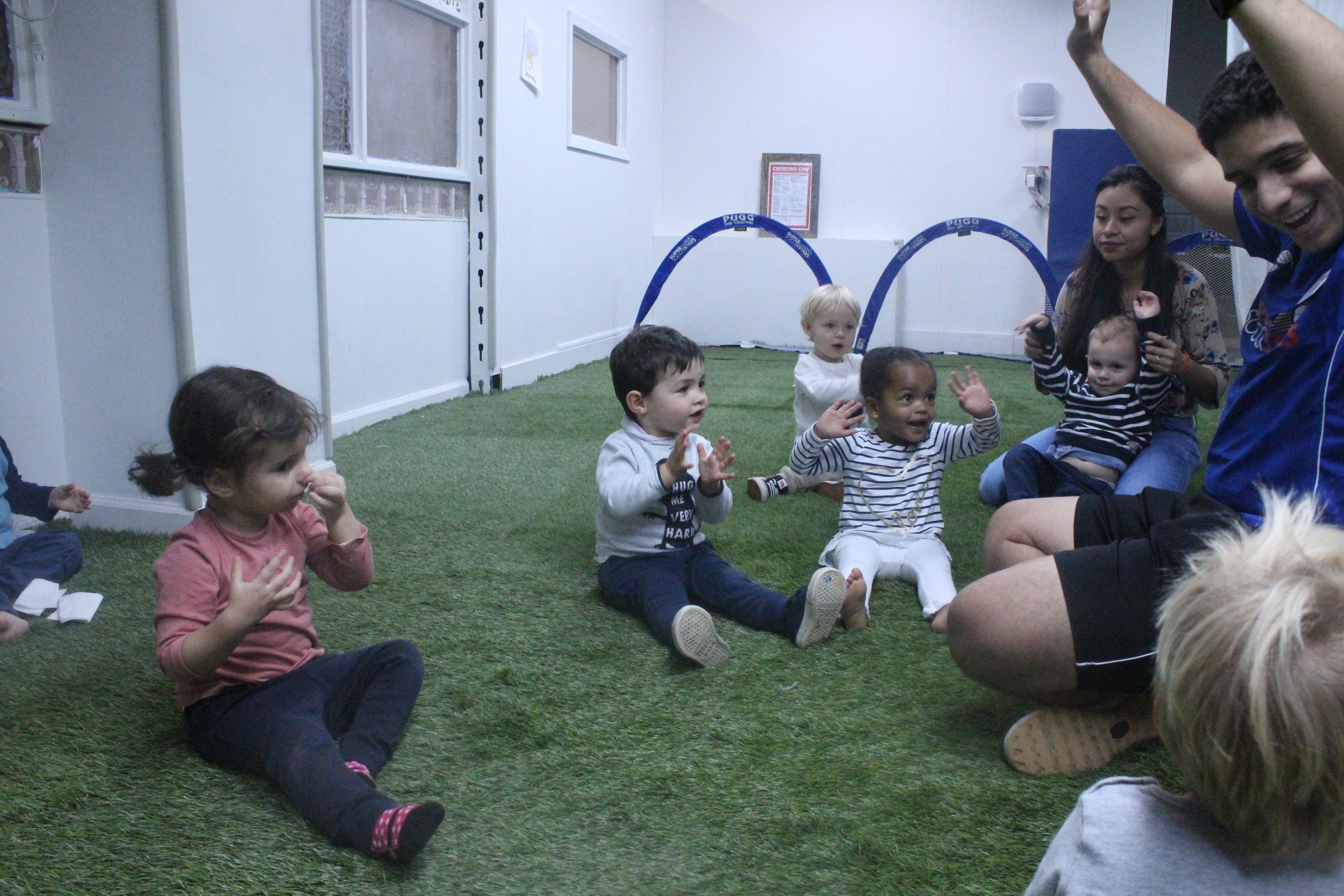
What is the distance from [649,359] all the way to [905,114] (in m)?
5.19

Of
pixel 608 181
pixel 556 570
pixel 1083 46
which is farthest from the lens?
pixel 608 181

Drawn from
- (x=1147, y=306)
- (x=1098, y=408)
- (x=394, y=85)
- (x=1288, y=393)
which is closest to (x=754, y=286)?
(x=394, y=85)

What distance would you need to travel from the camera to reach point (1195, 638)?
0.75 metres

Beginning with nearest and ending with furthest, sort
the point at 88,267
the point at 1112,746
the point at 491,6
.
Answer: the point at 1112,746, the point at 88,267, the point at 491,6

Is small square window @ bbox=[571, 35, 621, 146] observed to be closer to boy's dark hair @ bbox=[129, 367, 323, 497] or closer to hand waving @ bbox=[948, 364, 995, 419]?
hand waving @ bbox=[948, 364, 995, 419]

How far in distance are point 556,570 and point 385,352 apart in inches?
82.3

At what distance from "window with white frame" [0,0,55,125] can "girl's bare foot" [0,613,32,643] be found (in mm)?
1143

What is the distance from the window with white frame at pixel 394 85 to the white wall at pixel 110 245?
109cm

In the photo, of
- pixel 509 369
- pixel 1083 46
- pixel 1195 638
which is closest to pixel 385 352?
pixel 509 369

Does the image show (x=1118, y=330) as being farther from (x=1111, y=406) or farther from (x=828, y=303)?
(x=828, y=303)

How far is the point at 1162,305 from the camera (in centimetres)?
250

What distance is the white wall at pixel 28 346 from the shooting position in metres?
2.43

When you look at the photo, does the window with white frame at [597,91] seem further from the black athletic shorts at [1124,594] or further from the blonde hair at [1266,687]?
the blonde hair at [1266,687]

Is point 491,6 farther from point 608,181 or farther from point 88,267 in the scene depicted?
point 88,267
